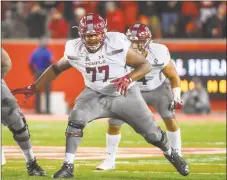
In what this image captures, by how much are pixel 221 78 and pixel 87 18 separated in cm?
1161

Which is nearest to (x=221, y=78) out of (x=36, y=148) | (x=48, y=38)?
(x=48, y=38)

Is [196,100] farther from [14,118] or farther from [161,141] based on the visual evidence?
[14,118]

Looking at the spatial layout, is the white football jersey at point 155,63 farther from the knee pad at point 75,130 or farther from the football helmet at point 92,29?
the knee pad at point 75,130

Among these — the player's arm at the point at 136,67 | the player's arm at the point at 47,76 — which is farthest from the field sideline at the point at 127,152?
the player's arm at the point at 136,67

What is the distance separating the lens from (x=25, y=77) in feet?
66.5

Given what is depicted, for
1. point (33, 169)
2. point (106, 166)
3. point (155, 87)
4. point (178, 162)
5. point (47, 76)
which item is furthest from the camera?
point (155, 87)

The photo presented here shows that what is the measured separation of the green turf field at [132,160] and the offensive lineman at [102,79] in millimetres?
514

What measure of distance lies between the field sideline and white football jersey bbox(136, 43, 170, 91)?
2.97 feet

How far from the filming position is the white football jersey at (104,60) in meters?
8.45

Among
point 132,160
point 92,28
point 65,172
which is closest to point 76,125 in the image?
point 65,172

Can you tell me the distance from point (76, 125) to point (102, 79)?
0.50 m

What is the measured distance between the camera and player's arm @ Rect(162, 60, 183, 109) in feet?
31.6

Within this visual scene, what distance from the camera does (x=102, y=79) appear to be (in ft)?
27.8

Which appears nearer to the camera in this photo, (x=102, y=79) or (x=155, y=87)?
(x=102, y=79)
